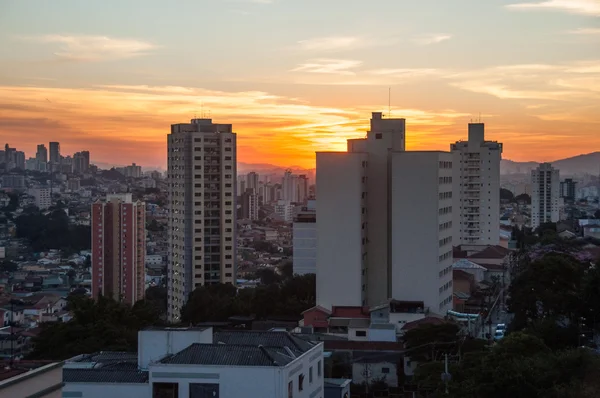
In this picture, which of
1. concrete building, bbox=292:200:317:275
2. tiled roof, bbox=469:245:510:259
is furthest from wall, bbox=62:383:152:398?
tiled roof, bbox=469:245:510:259

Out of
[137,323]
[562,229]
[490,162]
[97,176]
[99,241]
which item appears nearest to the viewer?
[137,323]

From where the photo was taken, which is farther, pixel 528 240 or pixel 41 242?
pixel 41 242

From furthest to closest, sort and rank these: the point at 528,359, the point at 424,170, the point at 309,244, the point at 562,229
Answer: the point at 562,229 < the point at 309,244 < the point at 424,170 < the point at 528,359

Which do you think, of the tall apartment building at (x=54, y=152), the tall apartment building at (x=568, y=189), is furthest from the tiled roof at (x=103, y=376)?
the tall apartment building at (x=54, y=152)

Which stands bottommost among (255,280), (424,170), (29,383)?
(255,280)

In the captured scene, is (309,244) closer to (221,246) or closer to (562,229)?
(221,246)

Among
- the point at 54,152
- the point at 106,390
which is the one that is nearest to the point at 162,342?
the point at 106,390

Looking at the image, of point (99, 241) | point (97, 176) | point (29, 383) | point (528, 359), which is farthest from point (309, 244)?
point (97, 176)
